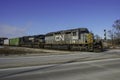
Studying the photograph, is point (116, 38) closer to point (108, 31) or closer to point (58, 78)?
point (108, 31)

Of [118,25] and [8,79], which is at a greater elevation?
[118,25]

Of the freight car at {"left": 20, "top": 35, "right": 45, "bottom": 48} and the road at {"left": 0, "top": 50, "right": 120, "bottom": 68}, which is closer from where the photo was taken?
the road at {"left": 0, "top": 50, "right": 120, "bottom": 68}

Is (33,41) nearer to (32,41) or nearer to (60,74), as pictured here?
(32,41)

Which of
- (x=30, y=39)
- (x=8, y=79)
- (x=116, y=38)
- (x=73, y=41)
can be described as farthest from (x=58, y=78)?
(x=116, y=38)

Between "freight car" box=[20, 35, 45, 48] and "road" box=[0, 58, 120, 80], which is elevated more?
"freight car" box=[20, 35, 45, 48]

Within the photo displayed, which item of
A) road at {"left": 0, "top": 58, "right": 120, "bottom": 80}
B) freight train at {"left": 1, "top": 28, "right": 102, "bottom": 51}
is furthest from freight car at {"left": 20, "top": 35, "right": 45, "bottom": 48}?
road at {"left": 0, "top": 58, "right": 120, "bottom": 80}

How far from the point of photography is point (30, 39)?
2197 inches

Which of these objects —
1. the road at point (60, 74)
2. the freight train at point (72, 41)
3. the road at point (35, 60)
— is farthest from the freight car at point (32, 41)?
the road at point (60, 74)

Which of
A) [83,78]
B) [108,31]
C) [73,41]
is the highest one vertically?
[108,31]

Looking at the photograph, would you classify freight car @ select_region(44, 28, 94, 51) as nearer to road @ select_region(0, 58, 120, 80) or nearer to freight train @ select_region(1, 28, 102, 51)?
freight train @ select_region(1, 28, 102, 51)

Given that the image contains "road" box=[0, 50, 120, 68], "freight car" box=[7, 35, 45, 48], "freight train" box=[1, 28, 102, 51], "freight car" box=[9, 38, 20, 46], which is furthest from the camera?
"freight car" box=[9, 38, 20, 46]

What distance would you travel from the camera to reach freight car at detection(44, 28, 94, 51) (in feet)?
106

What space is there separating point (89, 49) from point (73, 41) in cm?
467

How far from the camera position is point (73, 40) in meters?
35.6
